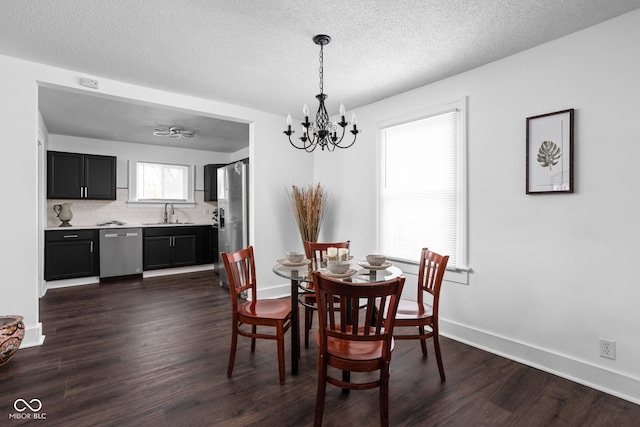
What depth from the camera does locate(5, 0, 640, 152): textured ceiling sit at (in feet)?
7.23

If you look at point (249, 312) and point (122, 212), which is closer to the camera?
point (249, 312)

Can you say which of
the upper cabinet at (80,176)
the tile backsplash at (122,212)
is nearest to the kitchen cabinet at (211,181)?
the tile backsplash at (122,212)

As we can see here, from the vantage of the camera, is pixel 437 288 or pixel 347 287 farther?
pixel 437 288

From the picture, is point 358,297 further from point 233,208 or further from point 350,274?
point 233,208

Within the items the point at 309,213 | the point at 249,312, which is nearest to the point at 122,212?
the point at 309,213

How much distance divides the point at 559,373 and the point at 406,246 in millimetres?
1731

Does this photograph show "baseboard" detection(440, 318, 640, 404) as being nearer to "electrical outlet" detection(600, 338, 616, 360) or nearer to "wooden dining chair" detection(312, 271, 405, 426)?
"electrical outlet" detection(600, 338, 616, 360)

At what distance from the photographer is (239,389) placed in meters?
2.34

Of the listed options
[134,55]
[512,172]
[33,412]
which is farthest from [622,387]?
[134,55]

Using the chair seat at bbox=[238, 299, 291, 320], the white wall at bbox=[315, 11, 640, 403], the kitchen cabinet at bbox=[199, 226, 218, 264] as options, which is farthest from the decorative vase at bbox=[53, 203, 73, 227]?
the white wall at bbox=[315, 11, 640, 403]

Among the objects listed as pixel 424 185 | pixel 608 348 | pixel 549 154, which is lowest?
pixel 608 348

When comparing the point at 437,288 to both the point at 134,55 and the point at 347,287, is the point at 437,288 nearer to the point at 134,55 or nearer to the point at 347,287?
the point at 347,287

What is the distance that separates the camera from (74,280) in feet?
18.2

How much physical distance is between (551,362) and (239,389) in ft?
7.87
